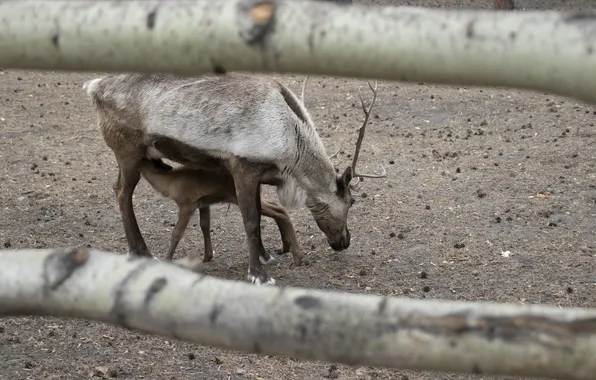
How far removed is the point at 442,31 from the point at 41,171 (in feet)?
25.7

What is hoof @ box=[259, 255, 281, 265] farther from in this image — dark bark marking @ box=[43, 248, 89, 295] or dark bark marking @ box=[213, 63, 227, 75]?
dark bark marking @ box=[213, 63, 227, 75]

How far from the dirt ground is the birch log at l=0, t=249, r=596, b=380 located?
3.16m

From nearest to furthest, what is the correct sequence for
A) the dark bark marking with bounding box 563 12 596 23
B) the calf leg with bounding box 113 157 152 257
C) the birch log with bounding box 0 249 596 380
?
1. the dark bark marking with bounding box 563 12 596 23
2. the birch log with bounding box 0 249 596 380
3. the calf leg with bounding box 113 157 152 257

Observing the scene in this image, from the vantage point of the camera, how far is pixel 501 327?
1.74 m

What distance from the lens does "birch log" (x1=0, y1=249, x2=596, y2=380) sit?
5.64 ft

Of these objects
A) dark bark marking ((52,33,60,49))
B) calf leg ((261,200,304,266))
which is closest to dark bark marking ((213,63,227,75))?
dark bark marking ((52,33,60,49))

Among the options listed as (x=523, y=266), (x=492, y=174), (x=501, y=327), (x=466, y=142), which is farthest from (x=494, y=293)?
(x=501, y=327)

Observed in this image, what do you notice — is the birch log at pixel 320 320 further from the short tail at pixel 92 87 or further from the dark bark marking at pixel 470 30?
the short tail at pixel 92 87

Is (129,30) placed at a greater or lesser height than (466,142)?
greater

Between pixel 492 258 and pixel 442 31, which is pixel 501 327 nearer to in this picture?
pixel 442 31

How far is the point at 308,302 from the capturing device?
182 centimetres

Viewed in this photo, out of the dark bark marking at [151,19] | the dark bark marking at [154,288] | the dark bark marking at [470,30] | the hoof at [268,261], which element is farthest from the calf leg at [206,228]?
the dark bark marking at [470,30]

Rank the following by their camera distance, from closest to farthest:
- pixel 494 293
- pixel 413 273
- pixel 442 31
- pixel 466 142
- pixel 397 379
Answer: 1. pixel 442 31
2. pixel 397 379
3. pixel 494 293
4. pixel 413 273
5. pixel 466 142

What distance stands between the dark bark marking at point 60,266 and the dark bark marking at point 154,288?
188 mm
